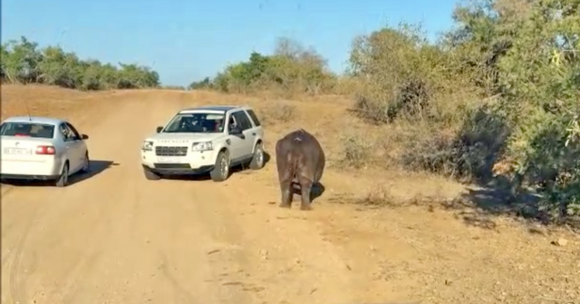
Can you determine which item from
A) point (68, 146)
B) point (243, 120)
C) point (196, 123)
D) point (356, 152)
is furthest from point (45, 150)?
point (356, 152)

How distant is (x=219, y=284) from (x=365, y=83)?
21.0m

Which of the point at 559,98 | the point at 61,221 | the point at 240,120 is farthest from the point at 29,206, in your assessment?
the point at 559,98

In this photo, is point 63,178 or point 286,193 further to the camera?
point 63,178

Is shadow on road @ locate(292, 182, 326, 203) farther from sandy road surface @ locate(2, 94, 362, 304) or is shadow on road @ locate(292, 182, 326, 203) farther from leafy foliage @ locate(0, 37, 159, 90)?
leafy foliage @ locate(0, 37, 159, 90)

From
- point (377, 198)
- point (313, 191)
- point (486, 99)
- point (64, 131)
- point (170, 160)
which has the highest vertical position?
point (486, 99)

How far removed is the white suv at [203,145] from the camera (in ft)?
55.7

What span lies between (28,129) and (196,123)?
443 centimetres

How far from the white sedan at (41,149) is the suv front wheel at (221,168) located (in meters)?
3.36

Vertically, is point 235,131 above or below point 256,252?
above

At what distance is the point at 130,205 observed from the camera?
13609 mm

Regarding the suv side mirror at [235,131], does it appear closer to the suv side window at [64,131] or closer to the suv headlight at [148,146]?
the suv headlight at [148,146]

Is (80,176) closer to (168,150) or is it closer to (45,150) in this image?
(168,150)

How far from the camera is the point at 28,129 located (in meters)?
15.7

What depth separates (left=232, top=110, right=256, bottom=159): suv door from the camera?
1917 centimetres
